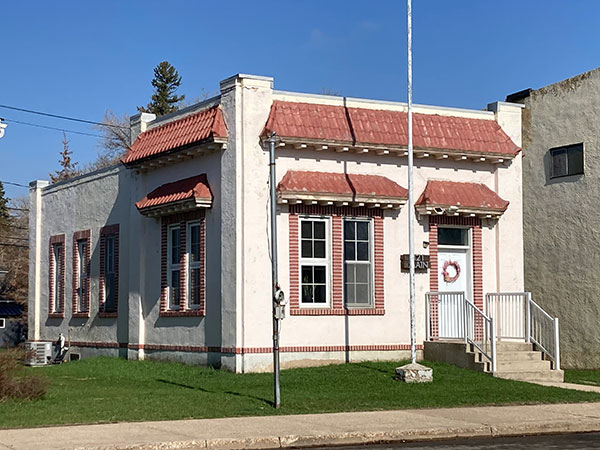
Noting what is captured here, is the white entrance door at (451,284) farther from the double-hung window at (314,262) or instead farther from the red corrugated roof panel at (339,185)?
the double-hung window at (314,262)

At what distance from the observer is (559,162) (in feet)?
81.0

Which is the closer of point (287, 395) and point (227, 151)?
point (287, 395)

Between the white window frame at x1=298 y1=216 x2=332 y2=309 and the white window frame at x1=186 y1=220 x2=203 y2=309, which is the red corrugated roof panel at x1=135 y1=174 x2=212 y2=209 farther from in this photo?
the white window frame at x1=298 y1=216 x2=332 y2=309

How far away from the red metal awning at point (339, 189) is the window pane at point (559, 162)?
→ 5205mm

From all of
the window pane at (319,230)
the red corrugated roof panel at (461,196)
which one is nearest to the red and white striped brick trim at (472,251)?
the red corrugated roof panel at (461,196)

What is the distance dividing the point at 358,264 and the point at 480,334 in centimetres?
335

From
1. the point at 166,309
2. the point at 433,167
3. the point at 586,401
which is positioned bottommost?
the point at 586,401

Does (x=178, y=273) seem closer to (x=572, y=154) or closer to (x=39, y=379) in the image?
(x=39, y=379)

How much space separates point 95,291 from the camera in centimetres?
2750

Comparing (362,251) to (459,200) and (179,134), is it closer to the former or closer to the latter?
(459,200)

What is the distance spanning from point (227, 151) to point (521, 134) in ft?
27.5

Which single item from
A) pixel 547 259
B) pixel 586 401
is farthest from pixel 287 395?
pixel 547 259

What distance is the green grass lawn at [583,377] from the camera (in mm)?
20625

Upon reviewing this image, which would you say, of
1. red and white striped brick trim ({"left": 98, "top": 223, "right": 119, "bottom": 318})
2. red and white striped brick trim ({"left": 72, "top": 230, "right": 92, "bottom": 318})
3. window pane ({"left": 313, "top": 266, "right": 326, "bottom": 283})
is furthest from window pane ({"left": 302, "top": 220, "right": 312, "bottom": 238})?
red and white striped brick trim ({"left": 72, "top": 230, "right": 92, "bottom": 318})
